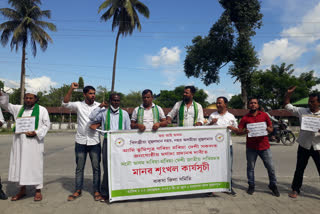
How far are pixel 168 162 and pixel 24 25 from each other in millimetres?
23079

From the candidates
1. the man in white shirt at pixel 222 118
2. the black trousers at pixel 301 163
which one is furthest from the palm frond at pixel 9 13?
the black trousers at pixel 301 163

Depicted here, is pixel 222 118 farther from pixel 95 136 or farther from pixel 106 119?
pixel 95 136

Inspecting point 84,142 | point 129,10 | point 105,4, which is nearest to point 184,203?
point 84,142

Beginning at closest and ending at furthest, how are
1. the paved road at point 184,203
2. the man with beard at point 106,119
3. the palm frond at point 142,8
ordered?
the paved road at point 184,203 → the man with beard at point 106,119 → the palm frond at point 142,8

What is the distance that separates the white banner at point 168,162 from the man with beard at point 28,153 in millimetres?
1253

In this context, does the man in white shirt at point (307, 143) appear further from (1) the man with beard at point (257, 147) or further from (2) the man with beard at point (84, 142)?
(2) the man with beard at point (84, 142)

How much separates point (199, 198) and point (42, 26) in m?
23.7

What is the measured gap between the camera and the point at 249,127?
399 centimetres

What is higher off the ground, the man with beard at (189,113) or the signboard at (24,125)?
the man with beard at (189,113)

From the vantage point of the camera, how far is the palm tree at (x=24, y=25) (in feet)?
67.9

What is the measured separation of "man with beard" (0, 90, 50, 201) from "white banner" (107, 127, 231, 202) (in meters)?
1.25

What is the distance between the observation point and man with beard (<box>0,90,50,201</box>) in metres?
3.69

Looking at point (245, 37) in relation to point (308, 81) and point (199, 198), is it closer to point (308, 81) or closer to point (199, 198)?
point (308, 81)

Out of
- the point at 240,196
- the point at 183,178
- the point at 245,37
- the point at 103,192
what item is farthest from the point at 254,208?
the point at 245,37
